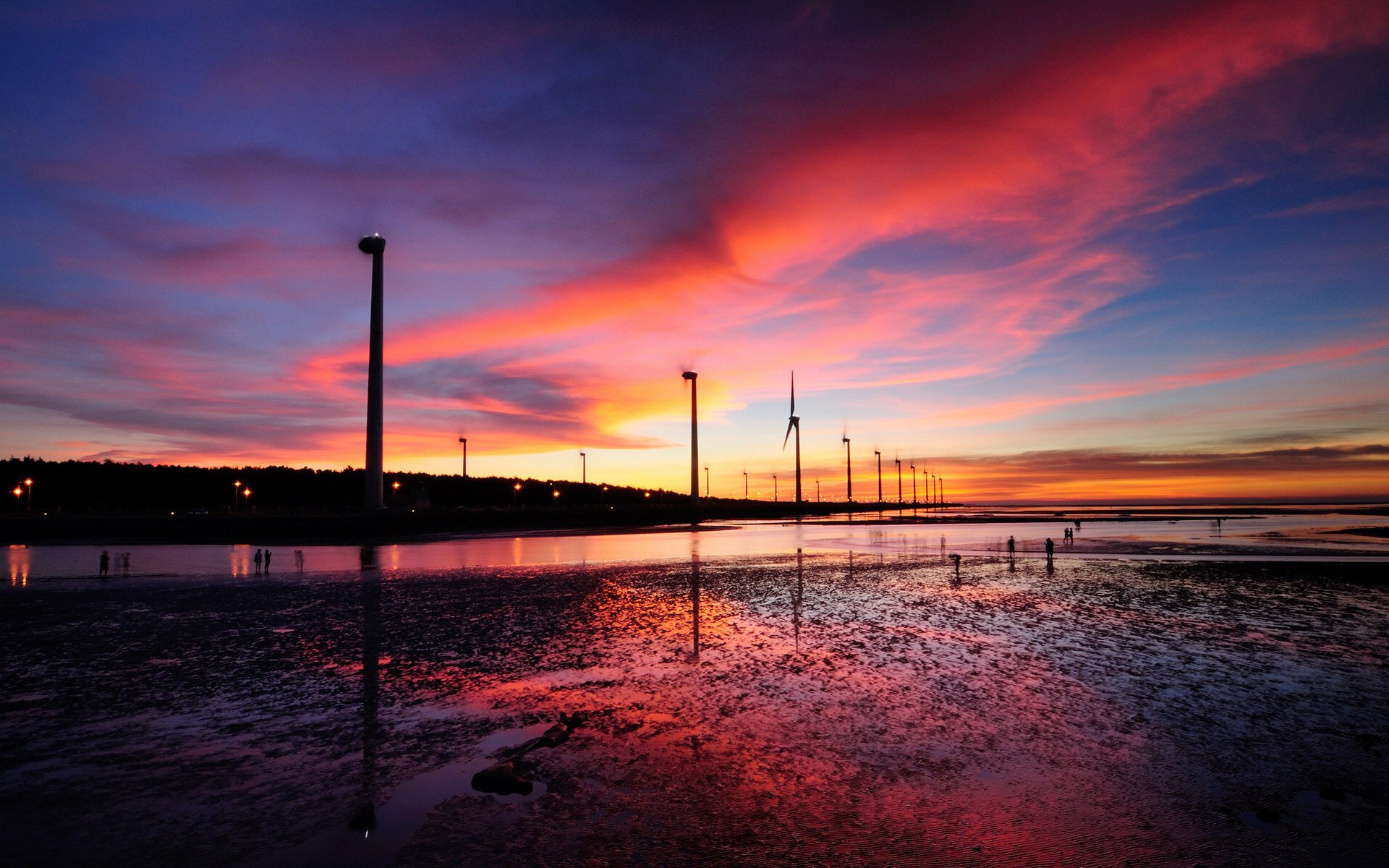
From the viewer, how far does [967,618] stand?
19.0 metres

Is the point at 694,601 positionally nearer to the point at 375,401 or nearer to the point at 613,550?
the point at 613,550

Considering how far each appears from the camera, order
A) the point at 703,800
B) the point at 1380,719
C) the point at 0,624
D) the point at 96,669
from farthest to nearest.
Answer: the point at 0,624 → the point at 96,669 → the point at 1380,719 → the point at 703,800

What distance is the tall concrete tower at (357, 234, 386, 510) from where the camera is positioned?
3007 inches

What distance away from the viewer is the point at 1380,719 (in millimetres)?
10070

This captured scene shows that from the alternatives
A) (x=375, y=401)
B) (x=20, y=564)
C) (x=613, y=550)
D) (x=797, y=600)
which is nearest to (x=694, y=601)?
(x=797, y=600)

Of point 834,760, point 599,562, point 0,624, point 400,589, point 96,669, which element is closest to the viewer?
point 834,760

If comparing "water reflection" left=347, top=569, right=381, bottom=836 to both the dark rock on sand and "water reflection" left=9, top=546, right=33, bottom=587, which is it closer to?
the dark rock on sand

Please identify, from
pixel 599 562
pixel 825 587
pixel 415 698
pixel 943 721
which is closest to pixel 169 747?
pixel 415 698

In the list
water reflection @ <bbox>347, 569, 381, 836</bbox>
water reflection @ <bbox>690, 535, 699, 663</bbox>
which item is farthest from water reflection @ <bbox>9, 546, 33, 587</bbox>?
water reflection @ <bbox>690, 535, 699, 663</bbox>

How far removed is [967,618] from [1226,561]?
28.5m

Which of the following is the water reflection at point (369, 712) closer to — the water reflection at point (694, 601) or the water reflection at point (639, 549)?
the water reflection at point (694, 601)

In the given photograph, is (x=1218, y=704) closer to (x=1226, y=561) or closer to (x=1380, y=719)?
(x=1380, y=719)

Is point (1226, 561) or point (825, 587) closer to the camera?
point (825, 587)

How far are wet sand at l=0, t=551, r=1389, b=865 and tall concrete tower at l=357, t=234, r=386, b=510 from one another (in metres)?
59.6
